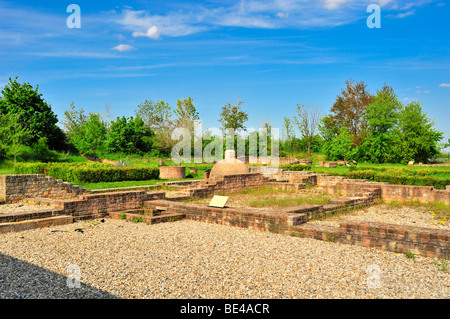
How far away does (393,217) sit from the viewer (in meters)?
11.1

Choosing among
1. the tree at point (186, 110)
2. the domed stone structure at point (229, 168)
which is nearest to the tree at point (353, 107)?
the tree at point (186, 110)

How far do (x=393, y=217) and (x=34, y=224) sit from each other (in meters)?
10.4

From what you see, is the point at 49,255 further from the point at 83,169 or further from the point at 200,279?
the point at 83,169

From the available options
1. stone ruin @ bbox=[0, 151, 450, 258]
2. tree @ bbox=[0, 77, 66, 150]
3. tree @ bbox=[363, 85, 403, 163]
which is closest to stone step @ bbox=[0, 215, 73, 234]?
stone ruin @ bbox=[0, 151, 450, 258]

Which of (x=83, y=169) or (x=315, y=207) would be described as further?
(x=83, y=169)

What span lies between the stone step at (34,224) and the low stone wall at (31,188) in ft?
15.2

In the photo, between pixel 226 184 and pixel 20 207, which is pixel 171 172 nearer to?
pixel 226 184

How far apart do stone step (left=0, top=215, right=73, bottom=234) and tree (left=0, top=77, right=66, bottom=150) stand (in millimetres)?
31721

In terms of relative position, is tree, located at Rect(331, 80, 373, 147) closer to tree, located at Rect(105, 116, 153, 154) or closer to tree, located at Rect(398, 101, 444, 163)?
tree, located at Rect(398, 101, 444, 163)

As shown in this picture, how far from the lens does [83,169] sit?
19.8m

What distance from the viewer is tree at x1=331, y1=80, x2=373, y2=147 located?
2125 inches

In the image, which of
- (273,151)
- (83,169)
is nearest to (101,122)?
(273,151)

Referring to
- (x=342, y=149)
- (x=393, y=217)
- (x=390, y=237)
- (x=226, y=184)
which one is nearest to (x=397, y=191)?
(x=393, y=217)

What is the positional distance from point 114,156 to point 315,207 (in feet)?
142
